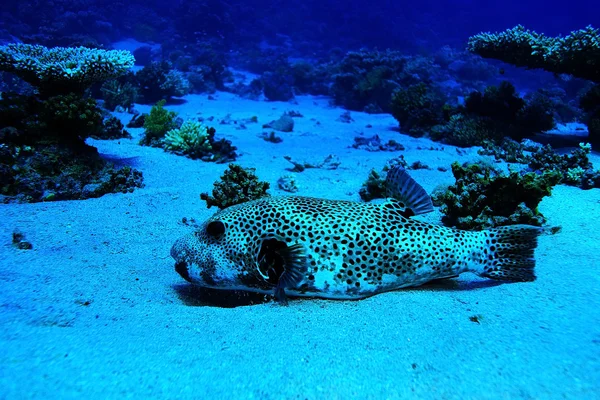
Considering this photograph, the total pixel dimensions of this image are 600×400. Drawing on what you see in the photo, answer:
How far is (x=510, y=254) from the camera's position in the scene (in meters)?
2.96

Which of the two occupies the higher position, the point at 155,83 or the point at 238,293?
the point at 155,83

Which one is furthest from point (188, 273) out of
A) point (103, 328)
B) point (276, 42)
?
point (276, 42)

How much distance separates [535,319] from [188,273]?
2.92m

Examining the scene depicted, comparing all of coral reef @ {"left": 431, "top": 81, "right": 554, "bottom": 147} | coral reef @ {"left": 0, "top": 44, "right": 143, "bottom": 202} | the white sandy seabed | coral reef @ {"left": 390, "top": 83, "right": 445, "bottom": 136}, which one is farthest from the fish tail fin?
coral reef @ {"left": 390, "top": 83, "right": 445, "bottom": 136}

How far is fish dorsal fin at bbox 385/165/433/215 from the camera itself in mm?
3254

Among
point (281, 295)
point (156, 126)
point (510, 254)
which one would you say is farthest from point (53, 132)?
point (510, 254)

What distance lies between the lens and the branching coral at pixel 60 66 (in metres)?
6.20

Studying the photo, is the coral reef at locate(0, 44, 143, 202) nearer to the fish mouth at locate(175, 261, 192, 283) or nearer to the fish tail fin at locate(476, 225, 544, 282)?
the fish mouth at locate(175, 261, 192, 283)

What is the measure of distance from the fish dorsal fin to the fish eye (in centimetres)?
176

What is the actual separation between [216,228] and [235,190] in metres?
2.10

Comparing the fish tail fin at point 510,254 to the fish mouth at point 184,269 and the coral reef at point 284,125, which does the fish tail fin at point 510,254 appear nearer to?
the fish mouth at point 184,269

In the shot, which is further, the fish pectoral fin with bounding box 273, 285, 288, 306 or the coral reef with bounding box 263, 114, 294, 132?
the coral reef with bounding box 263, 114, 294, 132

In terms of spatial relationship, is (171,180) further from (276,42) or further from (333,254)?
(276,42)

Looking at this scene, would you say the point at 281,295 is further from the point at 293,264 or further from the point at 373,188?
the point at 373,188
